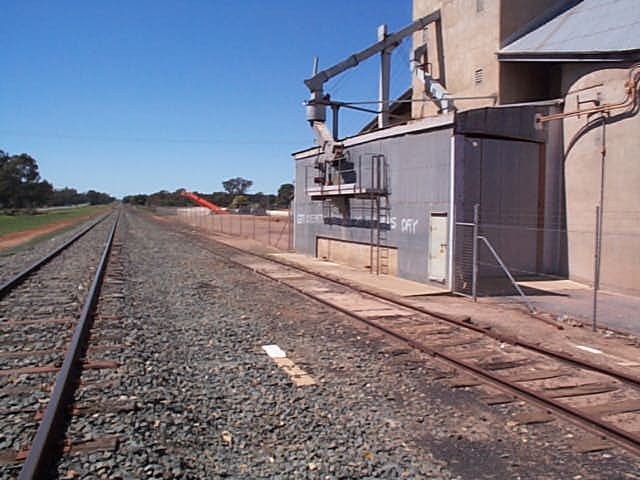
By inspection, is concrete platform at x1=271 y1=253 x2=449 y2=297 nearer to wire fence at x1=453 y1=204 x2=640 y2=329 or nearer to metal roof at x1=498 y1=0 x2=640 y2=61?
wire fence at x1=453 y1=204 x2=640 y2=329

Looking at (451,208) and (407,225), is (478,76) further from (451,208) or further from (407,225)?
(451,208)

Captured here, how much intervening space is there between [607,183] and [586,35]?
518cm

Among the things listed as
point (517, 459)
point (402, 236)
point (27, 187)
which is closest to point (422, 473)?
point (517, 459)

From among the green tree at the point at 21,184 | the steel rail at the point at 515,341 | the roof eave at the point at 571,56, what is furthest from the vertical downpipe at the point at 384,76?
the green tree at the point at 21,184

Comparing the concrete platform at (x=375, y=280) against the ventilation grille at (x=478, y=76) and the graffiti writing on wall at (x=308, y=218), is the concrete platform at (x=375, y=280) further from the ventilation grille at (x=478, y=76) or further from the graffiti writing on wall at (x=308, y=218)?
the ventilation grille at (x=478, y=76)

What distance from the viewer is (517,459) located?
512 centimetres

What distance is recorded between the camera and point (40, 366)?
7.68 metres

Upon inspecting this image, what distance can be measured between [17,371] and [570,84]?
16.2 meters

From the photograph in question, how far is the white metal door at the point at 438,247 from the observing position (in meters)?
15.6

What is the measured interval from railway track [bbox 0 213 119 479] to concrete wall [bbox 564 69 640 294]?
11.8 metres

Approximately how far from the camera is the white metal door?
51.3 feet

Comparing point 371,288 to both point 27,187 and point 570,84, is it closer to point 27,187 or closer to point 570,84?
point 570,84

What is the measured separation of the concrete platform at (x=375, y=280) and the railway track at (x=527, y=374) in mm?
2458

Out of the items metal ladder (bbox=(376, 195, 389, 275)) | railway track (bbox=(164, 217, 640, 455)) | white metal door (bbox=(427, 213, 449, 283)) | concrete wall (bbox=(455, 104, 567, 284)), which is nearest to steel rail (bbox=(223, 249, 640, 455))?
railway track (bbox=(164, 217, 640, 455))
